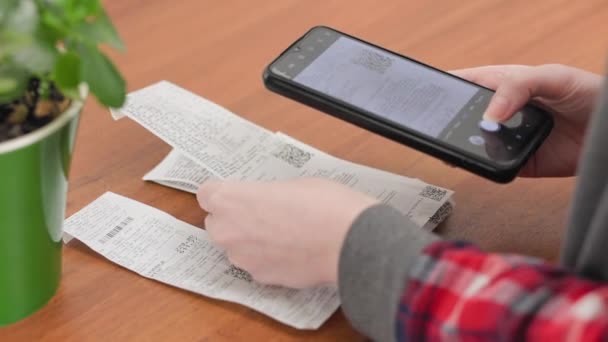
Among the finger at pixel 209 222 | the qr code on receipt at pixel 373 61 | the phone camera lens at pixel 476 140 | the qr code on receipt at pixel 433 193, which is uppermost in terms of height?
the qr code on receipt at pixel 373 61

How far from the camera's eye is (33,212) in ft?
2.06

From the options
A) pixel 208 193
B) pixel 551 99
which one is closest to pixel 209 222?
pixel 208 193

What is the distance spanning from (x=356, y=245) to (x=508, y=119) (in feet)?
0.76

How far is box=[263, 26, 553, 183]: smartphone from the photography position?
74 cm

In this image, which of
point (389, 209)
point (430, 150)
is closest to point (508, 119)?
point (430, 150)

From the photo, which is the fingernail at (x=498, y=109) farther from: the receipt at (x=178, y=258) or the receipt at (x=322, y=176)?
the receipt at (x=178, y=258)

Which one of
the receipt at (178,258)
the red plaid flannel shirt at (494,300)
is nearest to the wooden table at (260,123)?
the receipt at (178,258)

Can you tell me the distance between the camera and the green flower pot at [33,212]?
1.94ft

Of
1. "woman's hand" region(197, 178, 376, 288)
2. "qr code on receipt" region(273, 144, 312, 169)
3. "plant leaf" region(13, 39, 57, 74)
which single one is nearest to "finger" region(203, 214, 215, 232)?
"woman's hand" region(197, 178, 376, 288)

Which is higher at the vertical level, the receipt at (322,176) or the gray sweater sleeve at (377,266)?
the gray sweater sleeve at (377,266)

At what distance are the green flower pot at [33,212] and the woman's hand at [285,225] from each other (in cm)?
13

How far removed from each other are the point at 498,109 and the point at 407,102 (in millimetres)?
78

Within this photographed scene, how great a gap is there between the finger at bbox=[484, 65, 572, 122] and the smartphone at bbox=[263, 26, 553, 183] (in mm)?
10

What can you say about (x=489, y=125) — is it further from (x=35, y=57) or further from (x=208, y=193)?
(x=35, y=57)
